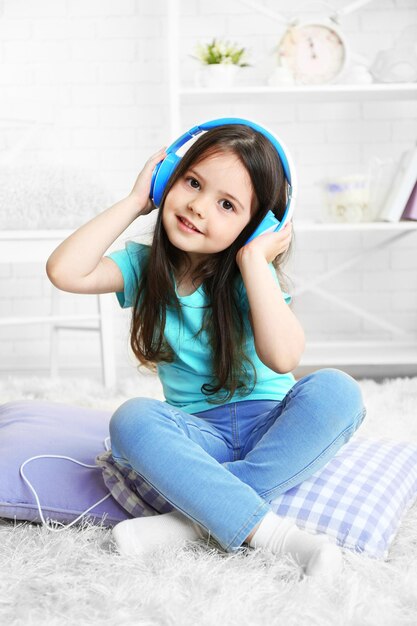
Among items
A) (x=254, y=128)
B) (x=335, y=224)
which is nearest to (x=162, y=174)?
(x=254, y=128)

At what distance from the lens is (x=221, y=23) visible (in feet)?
8.95

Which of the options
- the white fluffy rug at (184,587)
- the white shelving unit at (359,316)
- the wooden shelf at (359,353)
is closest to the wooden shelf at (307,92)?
the white shelving unit at (359,316)

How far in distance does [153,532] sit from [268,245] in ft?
1.38

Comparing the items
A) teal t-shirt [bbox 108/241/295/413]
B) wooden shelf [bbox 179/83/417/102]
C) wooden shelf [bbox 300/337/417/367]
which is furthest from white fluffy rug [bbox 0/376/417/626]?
wooden shelf [bbox 179/83/417/102]

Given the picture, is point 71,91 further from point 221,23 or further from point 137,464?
point 137,464

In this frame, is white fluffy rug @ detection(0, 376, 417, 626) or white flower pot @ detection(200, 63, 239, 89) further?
white flower pot @ detection(200, 63, 239, 89)

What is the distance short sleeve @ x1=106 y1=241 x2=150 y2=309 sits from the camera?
1301 mm

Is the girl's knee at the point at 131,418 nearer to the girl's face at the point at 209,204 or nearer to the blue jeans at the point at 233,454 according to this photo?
the blue jeans at the point at 233,454

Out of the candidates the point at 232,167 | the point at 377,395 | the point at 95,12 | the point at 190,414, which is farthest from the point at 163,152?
the point at 95,12

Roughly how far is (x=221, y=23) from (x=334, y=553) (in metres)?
2.15

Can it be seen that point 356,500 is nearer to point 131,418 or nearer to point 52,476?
point 131,418

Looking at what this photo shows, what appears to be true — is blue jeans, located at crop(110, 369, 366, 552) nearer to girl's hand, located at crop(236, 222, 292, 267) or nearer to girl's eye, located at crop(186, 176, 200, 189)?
girl's hand, located at crop(236, 222, 292, 267)

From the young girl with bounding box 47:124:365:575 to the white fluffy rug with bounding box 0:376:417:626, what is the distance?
0.13 ft

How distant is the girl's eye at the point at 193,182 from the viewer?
47.2 inches
